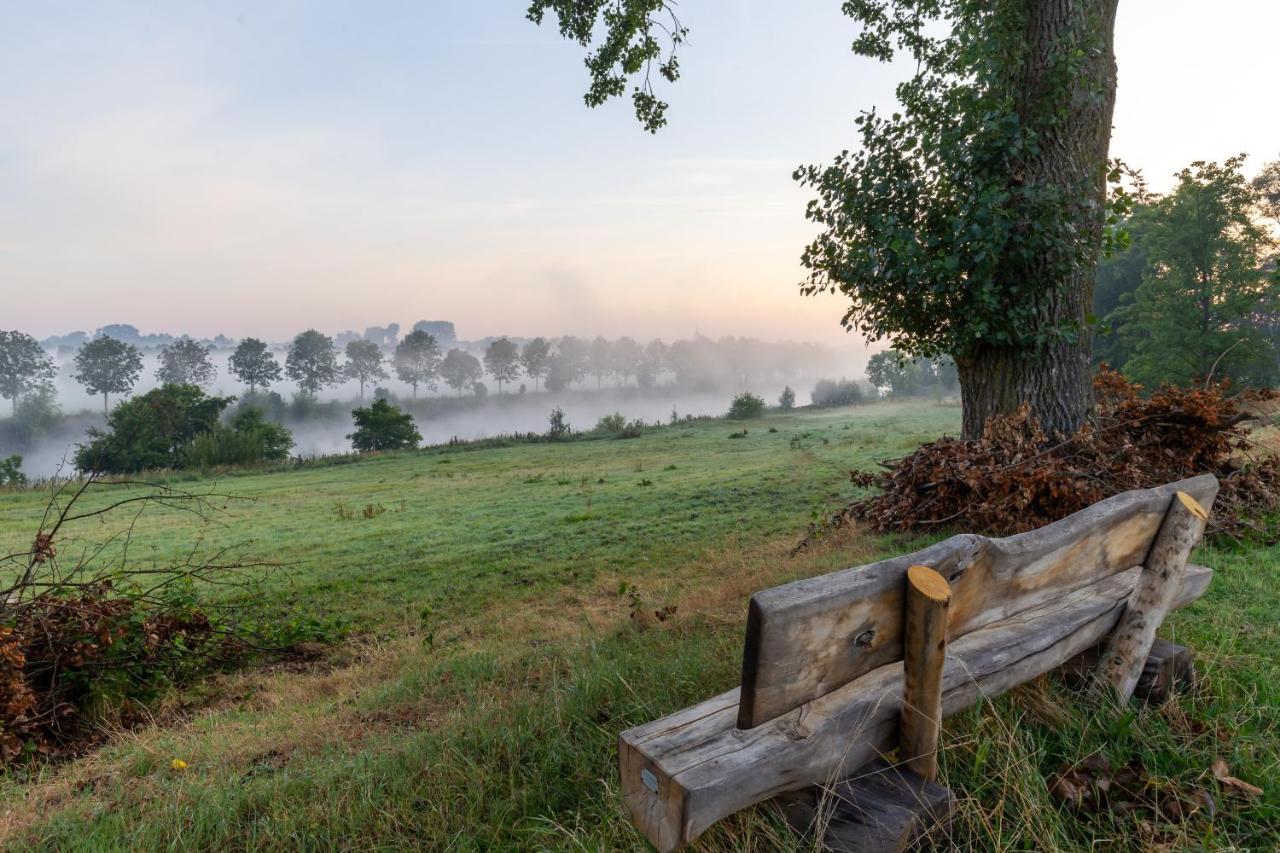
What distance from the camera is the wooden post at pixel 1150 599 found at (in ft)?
10.7

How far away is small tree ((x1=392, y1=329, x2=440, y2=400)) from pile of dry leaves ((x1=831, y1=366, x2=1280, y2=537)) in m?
151

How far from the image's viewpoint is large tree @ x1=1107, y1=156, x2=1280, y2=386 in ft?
127

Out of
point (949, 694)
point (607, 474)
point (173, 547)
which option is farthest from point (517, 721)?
point (607, 474)

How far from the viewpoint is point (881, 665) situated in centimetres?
241

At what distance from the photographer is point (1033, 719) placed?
3.08 metres

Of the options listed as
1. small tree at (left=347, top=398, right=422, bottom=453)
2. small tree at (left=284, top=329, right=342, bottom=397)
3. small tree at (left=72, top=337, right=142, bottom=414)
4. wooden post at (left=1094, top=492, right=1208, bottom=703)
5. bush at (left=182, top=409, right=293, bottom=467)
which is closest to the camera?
wooden post at (left=1094, top=492, right=1208, bottom=703)

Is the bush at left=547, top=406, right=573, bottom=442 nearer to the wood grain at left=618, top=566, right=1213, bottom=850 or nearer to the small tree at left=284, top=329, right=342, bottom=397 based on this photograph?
the wood grain at left=618, top=566, right=1213, bottom=850

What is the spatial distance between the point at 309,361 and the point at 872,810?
15373cm

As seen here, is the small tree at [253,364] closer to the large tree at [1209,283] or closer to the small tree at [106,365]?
the small tree at [106,365]

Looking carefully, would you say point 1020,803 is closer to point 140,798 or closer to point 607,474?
point 140,798

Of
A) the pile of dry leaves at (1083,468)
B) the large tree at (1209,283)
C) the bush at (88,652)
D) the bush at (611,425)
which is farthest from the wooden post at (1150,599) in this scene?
the large tree at (1209,283)

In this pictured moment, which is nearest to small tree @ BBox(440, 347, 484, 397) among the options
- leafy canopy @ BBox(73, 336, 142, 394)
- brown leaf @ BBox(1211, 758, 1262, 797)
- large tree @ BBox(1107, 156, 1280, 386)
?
leafy canopy @ BBox(73, 336, 142, 394)

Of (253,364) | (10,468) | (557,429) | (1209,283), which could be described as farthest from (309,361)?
(1209,283)

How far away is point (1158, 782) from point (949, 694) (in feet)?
3.03
